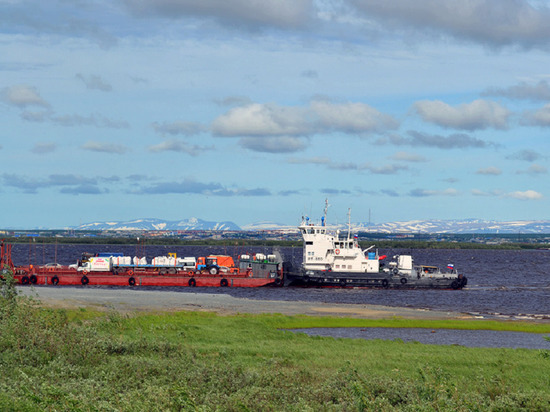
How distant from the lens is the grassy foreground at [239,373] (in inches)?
746

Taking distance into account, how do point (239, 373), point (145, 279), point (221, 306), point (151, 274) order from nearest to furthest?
point (239, 373) < point (221, 306) < point (145, 279) < point (151, 274)

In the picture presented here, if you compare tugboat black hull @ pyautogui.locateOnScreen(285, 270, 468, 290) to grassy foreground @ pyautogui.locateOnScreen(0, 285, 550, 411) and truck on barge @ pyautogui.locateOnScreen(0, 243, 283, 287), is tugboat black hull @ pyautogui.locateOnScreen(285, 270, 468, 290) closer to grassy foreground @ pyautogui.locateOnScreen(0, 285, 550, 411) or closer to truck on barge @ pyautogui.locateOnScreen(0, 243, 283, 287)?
truck on barge @ pyautogui.locateOnScreen(0, 243, 283, 287)

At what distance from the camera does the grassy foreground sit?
1894 cm

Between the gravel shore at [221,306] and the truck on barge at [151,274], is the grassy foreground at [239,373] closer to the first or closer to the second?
the gravel shore at [221,306]

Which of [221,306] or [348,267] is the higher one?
[348,267]

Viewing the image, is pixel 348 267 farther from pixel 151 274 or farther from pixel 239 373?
pixel 239 373

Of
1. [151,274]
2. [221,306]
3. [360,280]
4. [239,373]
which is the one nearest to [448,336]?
[221,306]

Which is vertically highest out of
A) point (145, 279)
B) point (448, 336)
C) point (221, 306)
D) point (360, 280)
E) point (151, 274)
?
point (151, 274)

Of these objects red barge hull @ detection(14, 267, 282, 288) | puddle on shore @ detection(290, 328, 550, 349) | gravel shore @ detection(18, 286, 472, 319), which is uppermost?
red barge hull @ detection(14, 267, 282, 288)

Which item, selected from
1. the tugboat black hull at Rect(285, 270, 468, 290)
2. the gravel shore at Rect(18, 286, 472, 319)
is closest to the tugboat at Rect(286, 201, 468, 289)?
the tugboat black hull at Rect(285, 270, 468, 290)

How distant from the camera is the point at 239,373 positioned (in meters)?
23.4

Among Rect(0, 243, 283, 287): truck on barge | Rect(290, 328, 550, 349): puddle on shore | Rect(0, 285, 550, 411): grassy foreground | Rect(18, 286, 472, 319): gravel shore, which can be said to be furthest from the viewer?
Rect(0, 243, 283, 287): truck on barge

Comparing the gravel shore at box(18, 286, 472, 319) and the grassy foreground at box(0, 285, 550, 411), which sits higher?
the grassy foreground at box(0, 285, 550, 411)

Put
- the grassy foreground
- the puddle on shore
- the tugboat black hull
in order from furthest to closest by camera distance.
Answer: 1. the tugboat black hull
2. the puddle on shore
3. the grassy foreground
